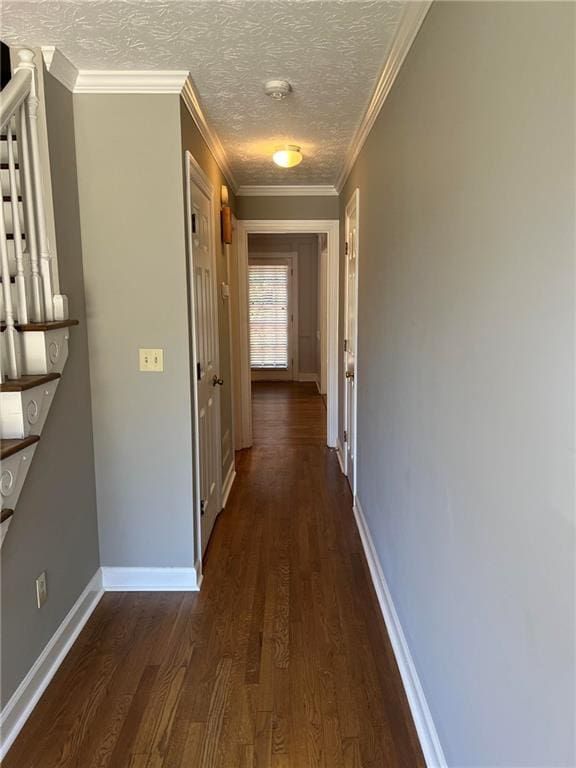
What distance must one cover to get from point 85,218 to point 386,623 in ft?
7.56

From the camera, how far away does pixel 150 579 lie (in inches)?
102

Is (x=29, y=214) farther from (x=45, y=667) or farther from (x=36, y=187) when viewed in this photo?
(x=45, y=667)

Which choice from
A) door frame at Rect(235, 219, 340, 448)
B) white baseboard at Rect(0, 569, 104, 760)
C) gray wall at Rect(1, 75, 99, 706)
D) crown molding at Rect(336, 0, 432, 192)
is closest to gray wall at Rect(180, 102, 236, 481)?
door frame at Rect(235, 219, 340, 448)

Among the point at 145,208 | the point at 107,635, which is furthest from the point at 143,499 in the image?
the point at 145,208

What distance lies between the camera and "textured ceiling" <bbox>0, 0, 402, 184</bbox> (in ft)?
5.54

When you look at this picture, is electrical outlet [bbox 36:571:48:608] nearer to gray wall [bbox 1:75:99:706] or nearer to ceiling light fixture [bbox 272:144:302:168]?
gray wall [bbox 1:75:99:706]

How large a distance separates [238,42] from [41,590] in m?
2.22

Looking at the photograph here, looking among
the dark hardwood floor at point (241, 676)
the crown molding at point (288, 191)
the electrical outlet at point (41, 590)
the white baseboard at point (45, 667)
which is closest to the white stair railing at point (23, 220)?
the electrical outlet at point (41, 590)

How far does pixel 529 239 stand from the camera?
0.89 m

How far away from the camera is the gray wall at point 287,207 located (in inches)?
181

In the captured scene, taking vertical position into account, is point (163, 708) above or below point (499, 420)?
below

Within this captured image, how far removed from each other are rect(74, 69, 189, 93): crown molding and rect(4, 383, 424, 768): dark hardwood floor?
7.87 feet

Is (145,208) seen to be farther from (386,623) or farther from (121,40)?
(386,623)

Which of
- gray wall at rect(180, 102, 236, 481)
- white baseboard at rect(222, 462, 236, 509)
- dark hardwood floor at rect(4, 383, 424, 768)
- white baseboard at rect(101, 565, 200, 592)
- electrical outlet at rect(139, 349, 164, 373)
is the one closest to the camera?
dark hardwood floor at rect(4, 383, 424, 768)
